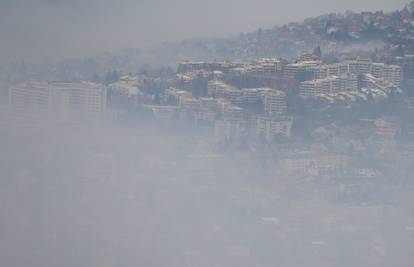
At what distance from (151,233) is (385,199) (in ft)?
6.54

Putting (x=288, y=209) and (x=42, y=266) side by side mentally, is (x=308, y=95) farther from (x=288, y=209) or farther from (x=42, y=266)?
(x=42, y=266)

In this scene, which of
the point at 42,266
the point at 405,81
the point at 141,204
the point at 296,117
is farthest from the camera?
the point at 405,81

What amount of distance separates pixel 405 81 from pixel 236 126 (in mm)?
1928

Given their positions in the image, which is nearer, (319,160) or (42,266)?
(42,266)

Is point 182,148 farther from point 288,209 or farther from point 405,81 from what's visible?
point 405,81

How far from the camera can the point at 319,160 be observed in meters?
9.24

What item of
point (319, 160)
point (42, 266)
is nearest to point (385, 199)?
point (319, 160)

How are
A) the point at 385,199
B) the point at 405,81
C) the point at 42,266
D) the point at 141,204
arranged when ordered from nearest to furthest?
1. the point at 42,266
2. the point at 141,204
3. the point at 385,199
4. the point at 405,81

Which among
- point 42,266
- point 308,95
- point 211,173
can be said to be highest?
point 308,95

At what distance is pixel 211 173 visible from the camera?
881cm

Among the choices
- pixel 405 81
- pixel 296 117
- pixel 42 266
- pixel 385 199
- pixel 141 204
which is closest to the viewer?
pixel 42 266

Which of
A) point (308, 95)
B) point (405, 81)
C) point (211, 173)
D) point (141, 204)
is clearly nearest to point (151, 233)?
point (141, 204)

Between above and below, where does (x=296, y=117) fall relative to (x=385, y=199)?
above

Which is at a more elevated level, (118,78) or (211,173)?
(118,78)
